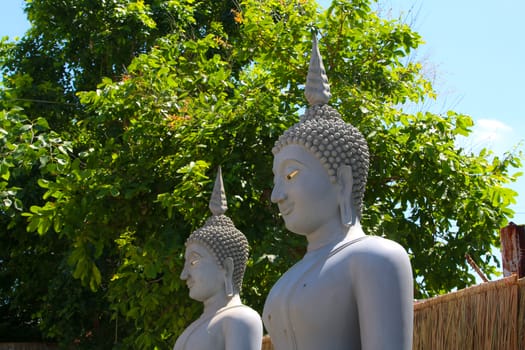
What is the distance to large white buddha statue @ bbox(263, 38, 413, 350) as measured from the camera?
3.34 metres

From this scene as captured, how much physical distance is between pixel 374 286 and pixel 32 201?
10027 millimetres

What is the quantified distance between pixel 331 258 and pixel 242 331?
5.83 feet

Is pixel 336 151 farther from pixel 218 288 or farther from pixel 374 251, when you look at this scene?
pixel 218 288

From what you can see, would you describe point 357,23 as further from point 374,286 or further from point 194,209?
point 374,286

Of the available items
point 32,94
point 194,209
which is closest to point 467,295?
point 194,209

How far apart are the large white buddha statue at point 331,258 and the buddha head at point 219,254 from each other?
1773mm

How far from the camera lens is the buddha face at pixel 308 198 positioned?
3.66 metres

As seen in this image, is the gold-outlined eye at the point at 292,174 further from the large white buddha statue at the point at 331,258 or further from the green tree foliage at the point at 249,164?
the green tree foliage at the point at 249,164

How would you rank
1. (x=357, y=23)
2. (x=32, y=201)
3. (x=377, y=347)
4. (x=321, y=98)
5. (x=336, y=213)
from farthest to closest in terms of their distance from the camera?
1. (x=32, y=201)
2. (x=357, y=23)
3. (x=321, y=98)
4. (x=336, y=213)
5. (x=377, y=347)

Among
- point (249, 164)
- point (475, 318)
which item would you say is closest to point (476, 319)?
point (475, 318)

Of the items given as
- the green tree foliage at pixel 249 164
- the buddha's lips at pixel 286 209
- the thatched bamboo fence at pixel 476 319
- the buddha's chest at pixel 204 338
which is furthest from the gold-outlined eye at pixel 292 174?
the green tree foliage at pixel 249 164

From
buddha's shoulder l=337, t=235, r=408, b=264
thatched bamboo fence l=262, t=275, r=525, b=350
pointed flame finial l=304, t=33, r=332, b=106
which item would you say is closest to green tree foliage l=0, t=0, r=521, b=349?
thatched bamboo fence l=262, t=275, r=525, b=350

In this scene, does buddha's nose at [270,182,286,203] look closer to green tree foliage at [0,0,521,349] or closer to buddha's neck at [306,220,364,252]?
buddha's neck at [306,220,364,252]

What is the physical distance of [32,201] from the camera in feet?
41.7
